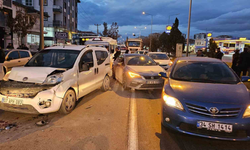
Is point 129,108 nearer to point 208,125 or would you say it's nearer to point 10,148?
point 208,125

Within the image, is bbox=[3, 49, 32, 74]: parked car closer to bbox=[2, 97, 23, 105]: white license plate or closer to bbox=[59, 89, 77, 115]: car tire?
bbox=[2, 97, 23, 105]: white license plate

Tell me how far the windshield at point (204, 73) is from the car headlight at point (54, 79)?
9.18 feet

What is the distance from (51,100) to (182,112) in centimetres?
291

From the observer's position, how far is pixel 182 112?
11.1 ft

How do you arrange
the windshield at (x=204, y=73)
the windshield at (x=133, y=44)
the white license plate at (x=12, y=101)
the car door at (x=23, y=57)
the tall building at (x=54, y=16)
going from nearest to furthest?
1. the white license plate at (x=12, y=101)
2. the windshield at (x=204, y=73)
3. the car door at (x=23, y=57)
4. the windshield at (x=133, y=44)
5. the tall building at (x=54, y=16)

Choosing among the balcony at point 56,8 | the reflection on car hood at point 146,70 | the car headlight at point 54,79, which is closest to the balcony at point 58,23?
the balcony at point 56,8

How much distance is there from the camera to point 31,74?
15.3ft

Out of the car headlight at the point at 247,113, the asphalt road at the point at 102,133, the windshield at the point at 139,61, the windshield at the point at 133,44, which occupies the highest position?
the windshield at the point at 133,44

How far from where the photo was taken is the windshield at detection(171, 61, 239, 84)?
14.6ft

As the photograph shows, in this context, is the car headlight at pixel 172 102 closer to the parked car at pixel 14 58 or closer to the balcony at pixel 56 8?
the parked car at pixel 14 58

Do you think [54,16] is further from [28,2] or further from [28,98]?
[28,98]

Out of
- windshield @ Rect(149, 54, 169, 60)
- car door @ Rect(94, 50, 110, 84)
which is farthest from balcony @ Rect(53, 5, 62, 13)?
car door @ Rect(94, 50, 110, 84)

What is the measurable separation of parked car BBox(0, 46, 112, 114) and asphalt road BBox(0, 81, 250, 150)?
1.34ft

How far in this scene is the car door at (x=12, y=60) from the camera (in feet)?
31.2
